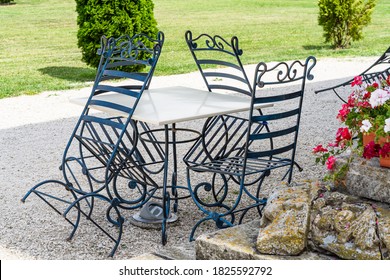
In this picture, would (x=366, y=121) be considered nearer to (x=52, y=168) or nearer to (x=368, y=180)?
(x=368, y=180)

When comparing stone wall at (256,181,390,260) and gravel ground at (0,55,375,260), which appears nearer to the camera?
stone wall at (256,181,390,260)

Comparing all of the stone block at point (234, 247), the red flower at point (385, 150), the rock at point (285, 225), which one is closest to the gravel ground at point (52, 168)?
the stone block at point (234, 247)

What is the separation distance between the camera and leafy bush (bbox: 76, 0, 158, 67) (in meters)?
10.3

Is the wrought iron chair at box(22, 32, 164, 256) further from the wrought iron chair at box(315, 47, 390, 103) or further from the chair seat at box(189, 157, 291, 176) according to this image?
the wrought iron chair at box(315, 47, 390, 103)

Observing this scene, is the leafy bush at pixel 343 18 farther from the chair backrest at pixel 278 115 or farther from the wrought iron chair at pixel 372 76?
the wrought iron chair at pixel 372 76

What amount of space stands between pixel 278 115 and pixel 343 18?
10.7 meters

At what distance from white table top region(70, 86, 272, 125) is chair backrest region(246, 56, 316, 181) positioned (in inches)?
7.4

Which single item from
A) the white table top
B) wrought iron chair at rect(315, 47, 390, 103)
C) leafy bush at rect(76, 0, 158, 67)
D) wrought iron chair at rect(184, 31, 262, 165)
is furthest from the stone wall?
leafy bush at rect(76, 0, 158, 67)

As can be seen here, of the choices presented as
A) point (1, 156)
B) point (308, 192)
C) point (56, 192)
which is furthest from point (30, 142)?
point (308, 192)

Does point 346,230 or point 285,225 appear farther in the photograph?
point 285,225

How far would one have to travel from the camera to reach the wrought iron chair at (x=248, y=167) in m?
3.71

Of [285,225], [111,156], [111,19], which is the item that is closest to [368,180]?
[285,225]

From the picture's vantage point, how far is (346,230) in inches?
116

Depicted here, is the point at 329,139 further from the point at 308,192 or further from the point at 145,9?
the point at 145,9
